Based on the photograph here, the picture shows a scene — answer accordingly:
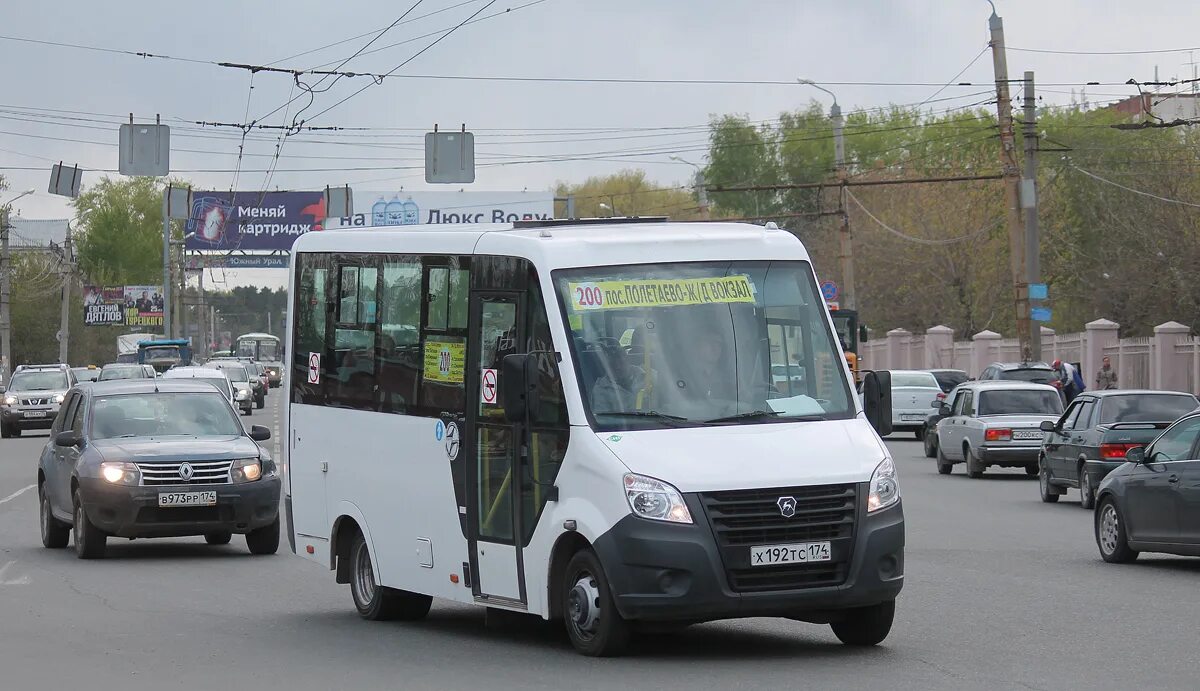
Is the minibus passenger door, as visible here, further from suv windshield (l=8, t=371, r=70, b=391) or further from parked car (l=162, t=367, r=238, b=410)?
suv windshield (l=8, t=371, r=70, b=391)

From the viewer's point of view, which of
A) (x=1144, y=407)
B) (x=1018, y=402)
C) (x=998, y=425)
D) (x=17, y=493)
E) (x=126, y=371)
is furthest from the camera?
(x=126, y=371)

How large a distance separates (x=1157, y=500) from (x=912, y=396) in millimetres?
28617

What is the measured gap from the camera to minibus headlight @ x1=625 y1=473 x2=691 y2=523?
9.49m

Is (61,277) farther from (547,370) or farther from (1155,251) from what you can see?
(547,370)

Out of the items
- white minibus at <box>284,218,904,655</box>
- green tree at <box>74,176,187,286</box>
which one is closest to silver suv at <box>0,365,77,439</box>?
white minibus at <box>284,218,904,655</box>

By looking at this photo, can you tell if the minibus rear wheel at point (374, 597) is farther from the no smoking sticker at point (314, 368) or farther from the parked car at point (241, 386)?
the parked car at point (241, 386)

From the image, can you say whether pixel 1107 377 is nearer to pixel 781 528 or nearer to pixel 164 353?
pixel 781 528

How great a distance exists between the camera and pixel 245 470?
56.2 feet

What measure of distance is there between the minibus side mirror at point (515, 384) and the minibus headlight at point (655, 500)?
34.8 inches

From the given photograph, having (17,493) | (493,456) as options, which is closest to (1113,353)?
(17,493)

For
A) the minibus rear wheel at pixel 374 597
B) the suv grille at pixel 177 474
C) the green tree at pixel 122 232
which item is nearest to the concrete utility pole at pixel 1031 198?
the suv grille at pixel 177 474

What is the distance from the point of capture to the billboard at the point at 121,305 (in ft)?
404

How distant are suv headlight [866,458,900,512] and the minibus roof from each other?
1.53 m

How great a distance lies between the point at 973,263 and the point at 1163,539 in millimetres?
60547
